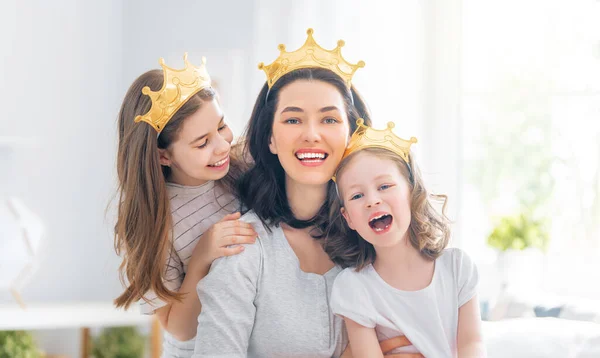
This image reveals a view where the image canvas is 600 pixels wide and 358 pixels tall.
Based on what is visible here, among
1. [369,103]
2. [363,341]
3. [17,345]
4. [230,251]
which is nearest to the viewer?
[363,341]

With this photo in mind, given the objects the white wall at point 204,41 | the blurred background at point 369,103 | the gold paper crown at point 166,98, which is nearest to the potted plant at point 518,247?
the blurred background at point 369,103

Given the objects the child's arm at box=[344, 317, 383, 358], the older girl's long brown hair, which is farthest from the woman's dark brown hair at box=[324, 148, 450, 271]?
the older girl's long brown hair

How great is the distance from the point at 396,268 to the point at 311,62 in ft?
1.92

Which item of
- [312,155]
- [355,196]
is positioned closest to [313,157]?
[312,155]

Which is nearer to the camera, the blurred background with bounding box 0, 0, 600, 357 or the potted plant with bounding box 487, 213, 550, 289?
the potted plant with bounding box 487, 213, 550, 289

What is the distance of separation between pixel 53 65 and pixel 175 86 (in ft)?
8.12

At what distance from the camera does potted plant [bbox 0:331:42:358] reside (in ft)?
11.6

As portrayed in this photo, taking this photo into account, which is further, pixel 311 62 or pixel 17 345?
pixel 17 345

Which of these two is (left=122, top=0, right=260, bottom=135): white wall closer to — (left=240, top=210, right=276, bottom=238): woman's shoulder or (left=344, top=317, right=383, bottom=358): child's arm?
(left=240, top=210, right=276, bottom=238): woman's shoulder

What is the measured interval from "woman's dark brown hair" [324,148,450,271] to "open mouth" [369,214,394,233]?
3.3 inches

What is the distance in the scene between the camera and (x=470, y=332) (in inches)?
65.7

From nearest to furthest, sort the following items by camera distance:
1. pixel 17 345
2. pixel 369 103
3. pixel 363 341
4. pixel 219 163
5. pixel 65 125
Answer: pixel 363 341
pixel 219 163
pixel 17 345
pixel 65 125
pixel 369 103

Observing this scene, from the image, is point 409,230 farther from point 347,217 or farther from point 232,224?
point 232,224

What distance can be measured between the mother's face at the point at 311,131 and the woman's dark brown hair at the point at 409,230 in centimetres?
5
